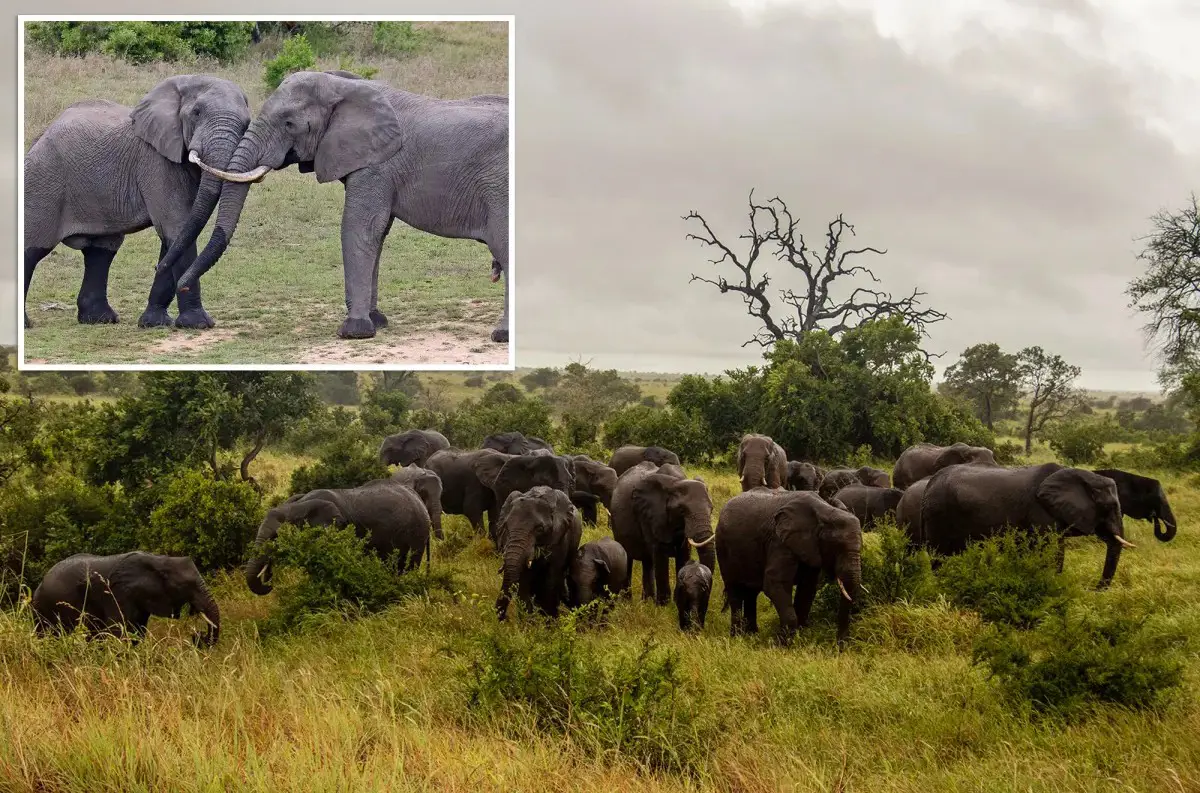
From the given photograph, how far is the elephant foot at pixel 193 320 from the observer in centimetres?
2022

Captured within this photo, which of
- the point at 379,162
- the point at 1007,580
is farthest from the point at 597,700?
the point at 379,162

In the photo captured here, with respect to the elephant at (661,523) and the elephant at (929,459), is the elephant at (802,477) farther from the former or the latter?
the elephant at (661,523)

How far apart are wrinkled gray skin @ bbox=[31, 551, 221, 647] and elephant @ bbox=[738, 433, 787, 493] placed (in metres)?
8.74

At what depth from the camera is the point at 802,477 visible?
→ 20.0m

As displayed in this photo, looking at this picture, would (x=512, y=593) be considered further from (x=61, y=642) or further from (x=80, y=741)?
(x=80, y=741)

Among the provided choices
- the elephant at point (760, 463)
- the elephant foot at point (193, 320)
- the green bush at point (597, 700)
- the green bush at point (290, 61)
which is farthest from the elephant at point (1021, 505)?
the green bush at point (290, 61)

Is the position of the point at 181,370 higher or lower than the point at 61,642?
higher

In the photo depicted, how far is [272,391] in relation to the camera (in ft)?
75.1

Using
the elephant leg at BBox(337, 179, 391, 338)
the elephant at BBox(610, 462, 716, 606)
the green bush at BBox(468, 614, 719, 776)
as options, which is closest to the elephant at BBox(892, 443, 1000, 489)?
the elephant at BBox(610, 462, 716, 606)

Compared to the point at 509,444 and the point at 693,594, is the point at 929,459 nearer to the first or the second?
the point at 509,444

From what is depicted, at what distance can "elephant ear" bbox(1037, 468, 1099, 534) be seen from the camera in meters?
13.8

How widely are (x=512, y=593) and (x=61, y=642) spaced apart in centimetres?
397

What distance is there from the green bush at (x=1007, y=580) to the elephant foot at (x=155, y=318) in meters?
13.5

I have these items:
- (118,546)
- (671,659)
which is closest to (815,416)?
(118,546)
